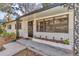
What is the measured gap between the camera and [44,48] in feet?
8.18

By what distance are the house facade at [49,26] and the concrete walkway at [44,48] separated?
0.06 metres

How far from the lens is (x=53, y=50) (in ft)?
8.04

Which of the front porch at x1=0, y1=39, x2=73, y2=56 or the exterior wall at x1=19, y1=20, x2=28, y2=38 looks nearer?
the front porch at x1=0, y1=39, x2=73, y2=56

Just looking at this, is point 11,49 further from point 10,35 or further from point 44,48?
point 44,48

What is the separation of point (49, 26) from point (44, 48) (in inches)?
13.3

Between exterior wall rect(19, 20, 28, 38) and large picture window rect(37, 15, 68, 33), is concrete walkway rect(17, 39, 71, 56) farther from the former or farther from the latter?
large picture window rect(37, 15, 68, 33)

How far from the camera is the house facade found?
7.85ft

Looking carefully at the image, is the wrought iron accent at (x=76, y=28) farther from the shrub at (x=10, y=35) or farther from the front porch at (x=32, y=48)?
the shrub at (x=10, y=35)

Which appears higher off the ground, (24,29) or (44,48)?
(24,29)

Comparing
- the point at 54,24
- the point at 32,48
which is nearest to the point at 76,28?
the point at 54,24

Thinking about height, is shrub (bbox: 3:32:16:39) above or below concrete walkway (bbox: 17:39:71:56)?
above

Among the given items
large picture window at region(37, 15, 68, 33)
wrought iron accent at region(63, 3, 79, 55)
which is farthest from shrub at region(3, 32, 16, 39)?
wrought iron accent at region(63, 3, 79, 55)

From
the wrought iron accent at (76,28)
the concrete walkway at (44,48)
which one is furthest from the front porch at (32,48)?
the wrought iron accent at (76,28)

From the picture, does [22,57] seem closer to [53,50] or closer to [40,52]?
[40,52]
